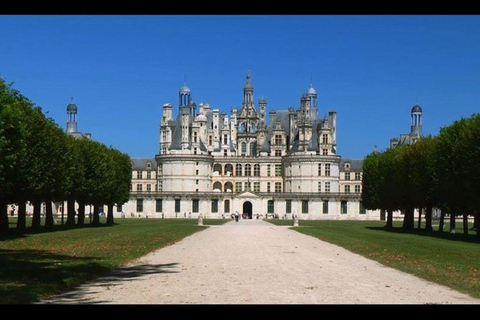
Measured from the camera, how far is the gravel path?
13648 mm

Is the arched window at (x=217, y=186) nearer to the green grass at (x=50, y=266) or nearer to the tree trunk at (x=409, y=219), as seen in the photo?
the tree trunk at (x=409, y=219)

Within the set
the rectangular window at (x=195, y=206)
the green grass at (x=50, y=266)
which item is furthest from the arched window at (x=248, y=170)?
the green grass at (x=50, y=266)

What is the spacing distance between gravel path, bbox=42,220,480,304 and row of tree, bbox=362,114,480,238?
76.2ft

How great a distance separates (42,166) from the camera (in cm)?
4675

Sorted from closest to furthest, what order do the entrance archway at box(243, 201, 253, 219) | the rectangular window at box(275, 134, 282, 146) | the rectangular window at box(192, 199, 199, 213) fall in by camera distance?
1. the rectangular window at box(192, 199, 199, 213)
2. the entrance archway at box(243, 201, 253, 219)
3. the rectangular window at box(275, 134, 282, 146)

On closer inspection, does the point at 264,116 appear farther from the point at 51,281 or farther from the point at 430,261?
the point at 51,281

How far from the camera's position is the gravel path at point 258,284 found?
13.6 meters

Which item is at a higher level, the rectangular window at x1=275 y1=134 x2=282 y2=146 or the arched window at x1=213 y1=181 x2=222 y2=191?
the rectangular window at x1=275 y1=134 x2=282 y2=146

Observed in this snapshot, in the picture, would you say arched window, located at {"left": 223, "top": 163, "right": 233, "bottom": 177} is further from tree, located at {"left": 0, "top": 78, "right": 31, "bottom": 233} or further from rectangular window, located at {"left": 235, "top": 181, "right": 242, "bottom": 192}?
tree, located at {"left": 0, "top": 78, "right": 31, "bottom": 233}

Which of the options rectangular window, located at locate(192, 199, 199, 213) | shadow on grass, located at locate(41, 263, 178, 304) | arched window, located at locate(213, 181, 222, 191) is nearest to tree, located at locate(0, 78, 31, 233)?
shadow on grass, located at locate(41, 263, 178, 304)

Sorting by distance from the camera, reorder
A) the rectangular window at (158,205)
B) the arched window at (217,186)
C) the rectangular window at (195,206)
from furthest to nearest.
A: 1. the arched window at (217,186)
2. the rectangular window at (158,205)
3. the rectangular window at (195,206)

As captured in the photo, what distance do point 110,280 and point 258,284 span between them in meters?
3.83

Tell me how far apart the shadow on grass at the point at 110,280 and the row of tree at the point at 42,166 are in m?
16.4
